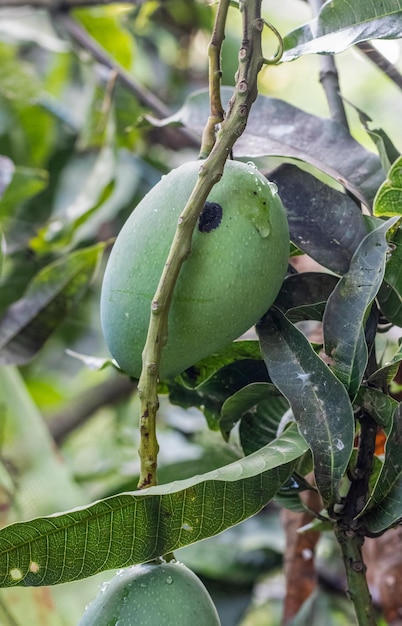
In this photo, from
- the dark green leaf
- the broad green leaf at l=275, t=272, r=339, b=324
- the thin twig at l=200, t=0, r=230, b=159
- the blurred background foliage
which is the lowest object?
the blurred background foliage

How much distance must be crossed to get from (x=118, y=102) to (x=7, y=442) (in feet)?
2.33

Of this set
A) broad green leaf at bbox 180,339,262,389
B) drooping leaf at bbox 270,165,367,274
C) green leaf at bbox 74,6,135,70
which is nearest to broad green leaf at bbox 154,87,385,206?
drooping leaf at bbox 270,165,367,274

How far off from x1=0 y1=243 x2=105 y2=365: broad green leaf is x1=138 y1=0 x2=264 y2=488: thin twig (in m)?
0.48

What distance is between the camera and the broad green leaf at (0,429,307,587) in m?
0.43

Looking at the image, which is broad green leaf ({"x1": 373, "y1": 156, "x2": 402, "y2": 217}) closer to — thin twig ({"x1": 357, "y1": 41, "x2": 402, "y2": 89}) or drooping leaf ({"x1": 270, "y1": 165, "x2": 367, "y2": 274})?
drooping leaf ({"x1": 270, "y1": 165, "x2": 367, "y2": 274})

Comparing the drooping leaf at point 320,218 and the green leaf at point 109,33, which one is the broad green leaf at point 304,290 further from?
the green leaf at point 109,33

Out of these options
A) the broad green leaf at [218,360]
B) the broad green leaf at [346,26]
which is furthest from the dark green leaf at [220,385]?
the broad green leaf at [346,26]

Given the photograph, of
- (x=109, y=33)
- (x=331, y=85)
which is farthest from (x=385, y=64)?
(x=109, y=33)

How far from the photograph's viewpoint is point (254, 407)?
558 millimetres

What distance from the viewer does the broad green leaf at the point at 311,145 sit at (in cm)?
58

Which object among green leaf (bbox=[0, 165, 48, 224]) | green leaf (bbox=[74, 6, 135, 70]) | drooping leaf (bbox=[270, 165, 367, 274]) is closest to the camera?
drooping leaf (bbox=[270, 165, 367, 274])

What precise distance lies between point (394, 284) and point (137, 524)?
0.74 ft

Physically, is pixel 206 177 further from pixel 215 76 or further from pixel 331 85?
pixel 331 85

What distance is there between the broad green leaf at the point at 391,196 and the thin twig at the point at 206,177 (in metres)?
0.11
